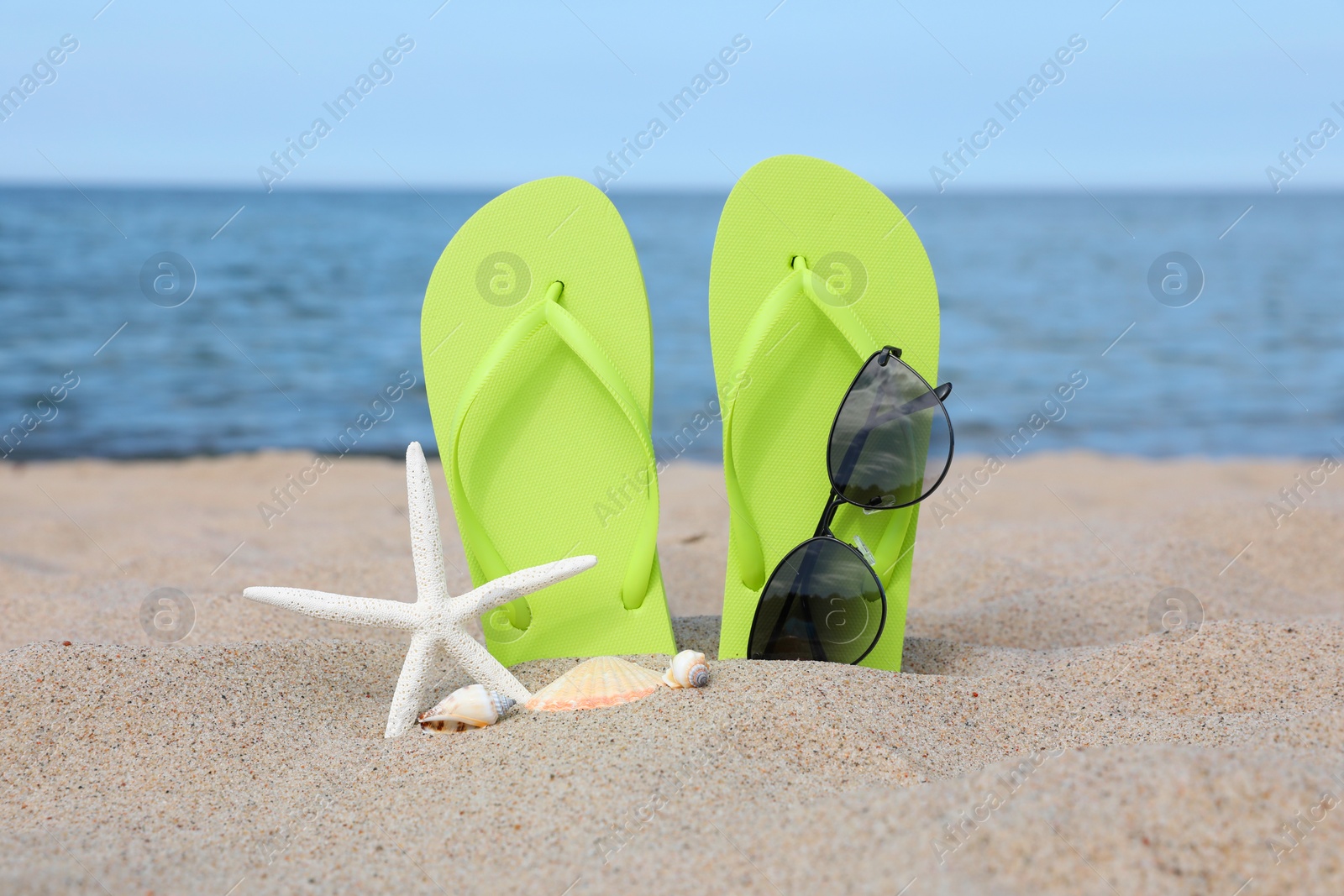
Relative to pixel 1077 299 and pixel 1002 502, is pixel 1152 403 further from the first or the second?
pixel 1077 299

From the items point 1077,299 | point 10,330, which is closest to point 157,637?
point 10,330

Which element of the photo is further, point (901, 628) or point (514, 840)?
point (901, 628)

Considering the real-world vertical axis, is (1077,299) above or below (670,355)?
above

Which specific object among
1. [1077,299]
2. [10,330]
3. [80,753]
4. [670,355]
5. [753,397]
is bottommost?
[10,330]

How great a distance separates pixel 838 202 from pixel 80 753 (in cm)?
213

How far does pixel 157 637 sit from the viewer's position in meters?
2.68

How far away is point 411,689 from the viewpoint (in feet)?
6.55

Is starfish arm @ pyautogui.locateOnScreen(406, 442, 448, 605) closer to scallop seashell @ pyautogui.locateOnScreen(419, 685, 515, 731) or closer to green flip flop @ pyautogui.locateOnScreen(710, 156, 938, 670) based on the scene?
scallop seashell @ pyautogui.locateOnScreen(419, 685, 515, 731)

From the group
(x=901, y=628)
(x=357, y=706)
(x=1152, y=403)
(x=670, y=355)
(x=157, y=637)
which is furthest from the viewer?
(x=670, y=355)

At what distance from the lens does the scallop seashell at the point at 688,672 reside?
1.95m

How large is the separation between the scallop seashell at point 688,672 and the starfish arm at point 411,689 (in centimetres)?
52
